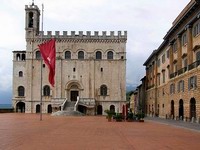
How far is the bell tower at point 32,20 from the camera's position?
79562 mm

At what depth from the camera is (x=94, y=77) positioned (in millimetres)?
78000

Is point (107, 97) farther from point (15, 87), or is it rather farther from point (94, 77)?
point (15, 87)

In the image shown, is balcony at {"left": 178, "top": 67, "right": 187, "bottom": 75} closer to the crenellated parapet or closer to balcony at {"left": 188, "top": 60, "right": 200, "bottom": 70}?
balcony at {"left": 188, "top": 60, "right": 200, "bottom": 70}

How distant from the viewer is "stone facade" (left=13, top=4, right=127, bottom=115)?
7788cm

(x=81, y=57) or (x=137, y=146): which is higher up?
(x=81, y=57)

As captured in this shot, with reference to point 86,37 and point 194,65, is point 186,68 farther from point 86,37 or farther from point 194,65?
point 86,37

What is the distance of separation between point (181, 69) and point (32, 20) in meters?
44.4

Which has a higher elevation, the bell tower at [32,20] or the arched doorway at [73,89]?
the bell tower at [32,20]

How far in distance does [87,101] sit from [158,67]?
16381mm

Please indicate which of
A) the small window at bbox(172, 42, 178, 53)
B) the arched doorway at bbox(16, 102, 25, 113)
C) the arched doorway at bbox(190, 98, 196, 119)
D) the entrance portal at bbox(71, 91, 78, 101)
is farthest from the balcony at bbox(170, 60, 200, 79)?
the arched doorway at bbox(16, 102, 25, 113)

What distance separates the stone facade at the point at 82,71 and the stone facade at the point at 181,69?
1379 cm

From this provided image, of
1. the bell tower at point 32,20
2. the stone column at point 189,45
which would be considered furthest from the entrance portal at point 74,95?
the stone column at point 189,45

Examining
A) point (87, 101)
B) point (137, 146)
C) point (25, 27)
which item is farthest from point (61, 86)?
point (137, 146)

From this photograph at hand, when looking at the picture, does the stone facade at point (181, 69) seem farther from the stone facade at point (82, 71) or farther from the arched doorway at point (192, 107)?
the stone facade at point (82, 71)
